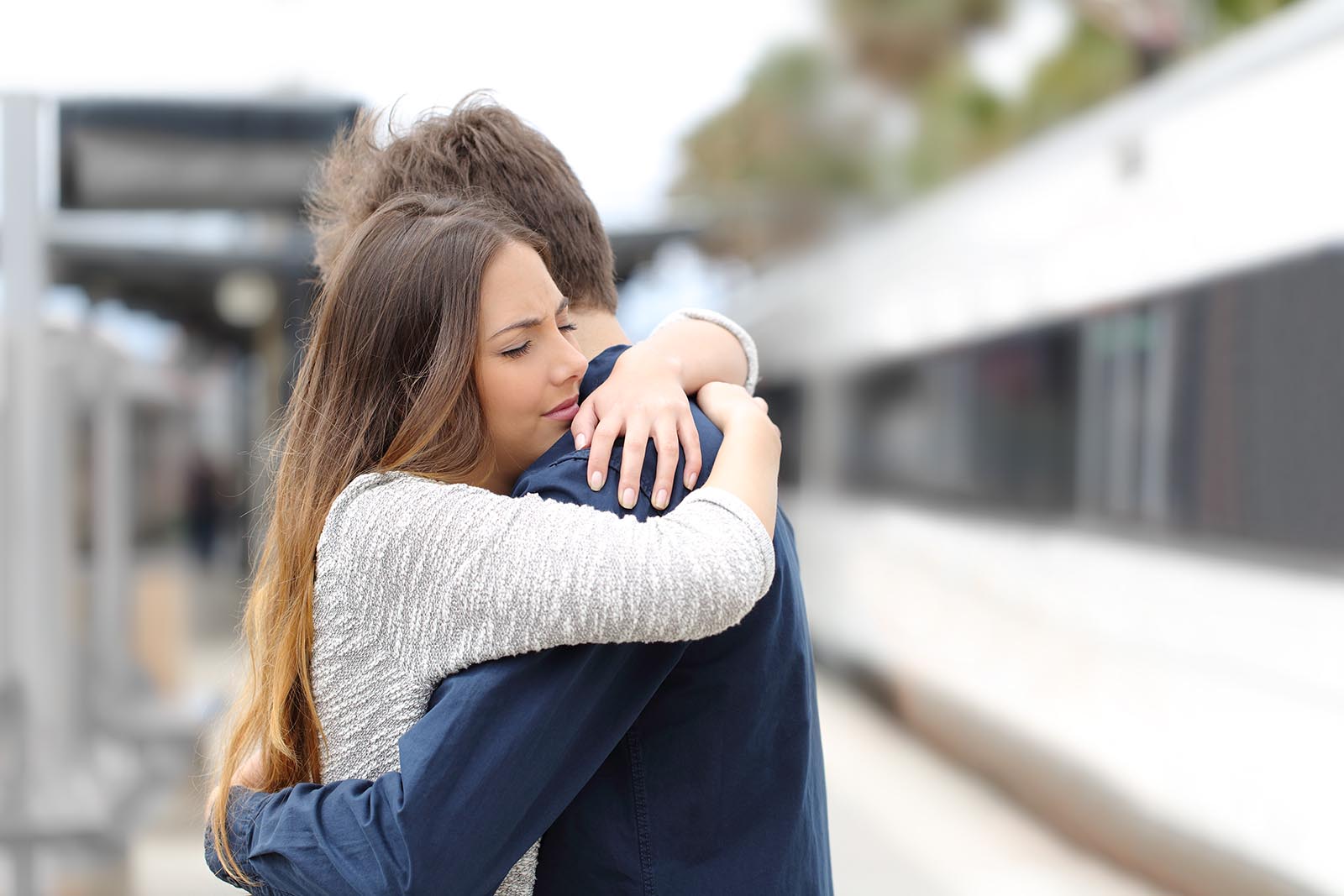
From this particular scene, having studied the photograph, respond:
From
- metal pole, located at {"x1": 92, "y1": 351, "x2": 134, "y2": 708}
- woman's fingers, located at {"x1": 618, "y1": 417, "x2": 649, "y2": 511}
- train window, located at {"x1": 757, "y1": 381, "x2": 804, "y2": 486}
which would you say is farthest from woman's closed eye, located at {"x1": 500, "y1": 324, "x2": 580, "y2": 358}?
train window, located at {"x1": 757, "y1": 381, "x2": 804, "y2": 486}

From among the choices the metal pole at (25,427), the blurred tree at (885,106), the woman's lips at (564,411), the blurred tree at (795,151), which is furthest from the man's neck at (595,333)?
the blurred tree at (795,151)

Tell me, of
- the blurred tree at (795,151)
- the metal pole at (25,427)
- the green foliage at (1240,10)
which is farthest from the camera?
the green foliage at (1240,10)

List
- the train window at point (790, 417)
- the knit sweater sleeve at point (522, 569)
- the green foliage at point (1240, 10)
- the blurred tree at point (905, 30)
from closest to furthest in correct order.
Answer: the knit sweater sleeve at point (522, 569) → the train window at point (790, 417) → the blurred tree at point (905, 30) → the green foliage at point (1240, 10)

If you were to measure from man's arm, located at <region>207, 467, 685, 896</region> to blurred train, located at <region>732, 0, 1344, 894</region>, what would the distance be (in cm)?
254

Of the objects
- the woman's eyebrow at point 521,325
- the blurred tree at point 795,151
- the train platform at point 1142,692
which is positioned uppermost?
the blurred tree at point 795,151

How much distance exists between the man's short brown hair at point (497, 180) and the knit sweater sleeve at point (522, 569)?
0.92ft

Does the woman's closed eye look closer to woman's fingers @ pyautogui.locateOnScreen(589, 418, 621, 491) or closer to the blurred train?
woman's fingers @ pyautogui.locateOnScreen(589, 418, 621, 491)

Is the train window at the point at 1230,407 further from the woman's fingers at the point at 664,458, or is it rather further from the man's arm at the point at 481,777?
the man's arm at the point at 481,777

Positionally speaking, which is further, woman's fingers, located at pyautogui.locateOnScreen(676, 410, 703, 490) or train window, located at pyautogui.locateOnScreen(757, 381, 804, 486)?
train window, located at pyautogui.locateOnScreen(757, 381, 804, 486)

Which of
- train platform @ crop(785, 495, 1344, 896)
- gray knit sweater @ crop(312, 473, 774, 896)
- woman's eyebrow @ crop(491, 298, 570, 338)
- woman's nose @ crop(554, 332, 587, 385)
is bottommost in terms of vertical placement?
train platform @ crop(785, 495, 1344, 896)

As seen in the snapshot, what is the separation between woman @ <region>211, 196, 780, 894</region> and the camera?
0.75m

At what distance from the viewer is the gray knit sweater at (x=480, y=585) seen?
74 cm

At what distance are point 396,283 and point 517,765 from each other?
0.35 meters

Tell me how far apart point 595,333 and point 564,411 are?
0.15 m
